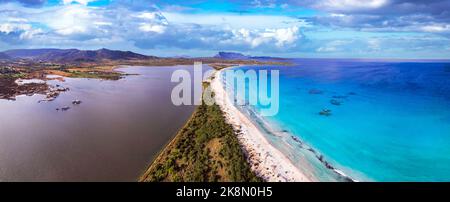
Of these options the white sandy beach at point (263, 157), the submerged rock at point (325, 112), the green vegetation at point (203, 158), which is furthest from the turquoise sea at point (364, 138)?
the green vegetation at point (203, 158)

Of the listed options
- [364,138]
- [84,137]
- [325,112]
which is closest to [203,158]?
[84,137]

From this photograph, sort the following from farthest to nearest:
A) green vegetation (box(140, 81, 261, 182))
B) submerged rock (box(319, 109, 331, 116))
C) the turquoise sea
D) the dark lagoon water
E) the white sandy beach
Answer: submerged rock (box(319, 109, 331, 116)), the turquoise sea, the dark lagoon water, the white sandy beach, green vegetation (box(140, 81, 261, 182))

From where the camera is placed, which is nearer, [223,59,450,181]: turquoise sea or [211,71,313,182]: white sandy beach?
[211,71,313,182]: white sandy beach

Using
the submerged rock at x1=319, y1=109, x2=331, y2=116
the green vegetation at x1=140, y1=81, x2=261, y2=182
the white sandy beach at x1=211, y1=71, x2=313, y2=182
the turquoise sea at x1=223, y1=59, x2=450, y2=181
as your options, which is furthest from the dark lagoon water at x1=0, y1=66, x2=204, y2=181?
the submerged rock at x1=319, y1=109, x2=331, y2=116

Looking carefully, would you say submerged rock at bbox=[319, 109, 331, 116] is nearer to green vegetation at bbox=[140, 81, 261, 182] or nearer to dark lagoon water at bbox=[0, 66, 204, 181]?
green vegetation at bbox=[140, 81, 261, 182]

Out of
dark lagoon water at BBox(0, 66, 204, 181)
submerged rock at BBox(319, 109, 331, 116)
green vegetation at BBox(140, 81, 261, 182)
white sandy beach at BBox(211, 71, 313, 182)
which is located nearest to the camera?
green vegetation at BBox(140, 81, 261, 182)

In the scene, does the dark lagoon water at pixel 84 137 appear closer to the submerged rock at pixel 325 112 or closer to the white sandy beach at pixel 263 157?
the white sandy beach at pixel 263 157

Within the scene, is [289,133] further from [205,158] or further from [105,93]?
[105,93]
